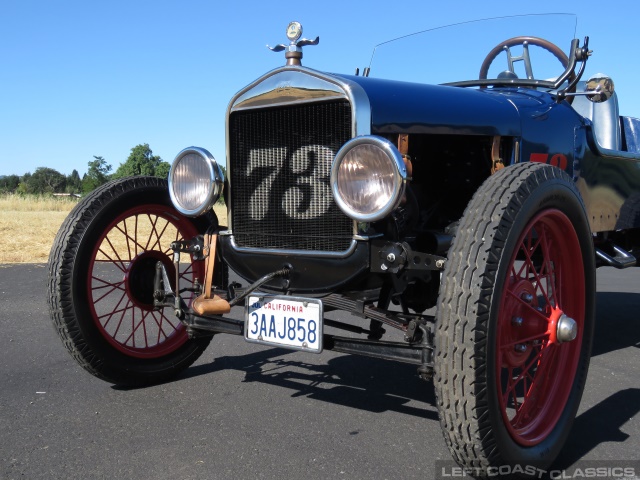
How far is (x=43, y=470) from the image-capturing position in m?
2.60

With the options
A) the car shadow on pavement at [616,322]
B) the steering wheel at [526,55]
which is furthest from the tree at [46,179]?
the steering wheel at [526,55]

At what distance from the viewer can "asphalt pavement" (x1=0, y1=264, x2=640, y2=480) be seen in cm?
267

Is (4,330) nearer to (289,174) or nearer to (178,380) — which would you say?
(178,380)

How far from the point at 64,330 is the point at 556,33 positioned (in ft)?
11.4

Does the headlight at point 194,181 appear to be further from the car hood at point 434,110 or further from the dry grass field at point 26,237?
the dry grass field at point 26,237

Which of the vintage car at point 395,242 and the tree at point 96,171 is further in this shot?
the tree at point 96,171

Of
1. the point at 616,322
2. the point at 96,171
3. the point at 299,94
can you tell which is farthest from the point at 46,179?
the point at 299,94

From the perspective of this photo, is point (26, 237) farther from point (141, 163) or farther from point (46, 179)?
point (46, 179)

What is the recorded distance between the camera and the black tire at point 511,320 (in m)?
2.25

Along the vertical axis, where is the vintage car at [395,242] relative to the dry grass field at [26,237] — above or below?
above

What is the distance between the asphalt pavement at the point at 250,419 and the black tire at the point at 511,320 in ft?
0.95

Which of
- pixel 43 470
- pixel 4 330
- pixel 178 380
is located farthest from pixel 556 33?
pixel 4 330

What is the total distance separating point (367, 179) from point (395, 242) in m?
0.32

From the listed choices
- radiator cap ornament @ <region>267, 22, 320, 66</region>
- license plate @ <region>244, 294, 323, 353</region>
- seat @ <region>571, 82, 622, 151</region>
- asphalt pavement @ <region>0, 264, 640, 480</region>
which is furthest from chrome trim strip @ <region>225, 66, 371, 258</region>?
seat @ <region>571, 82, 622, 151</region>
